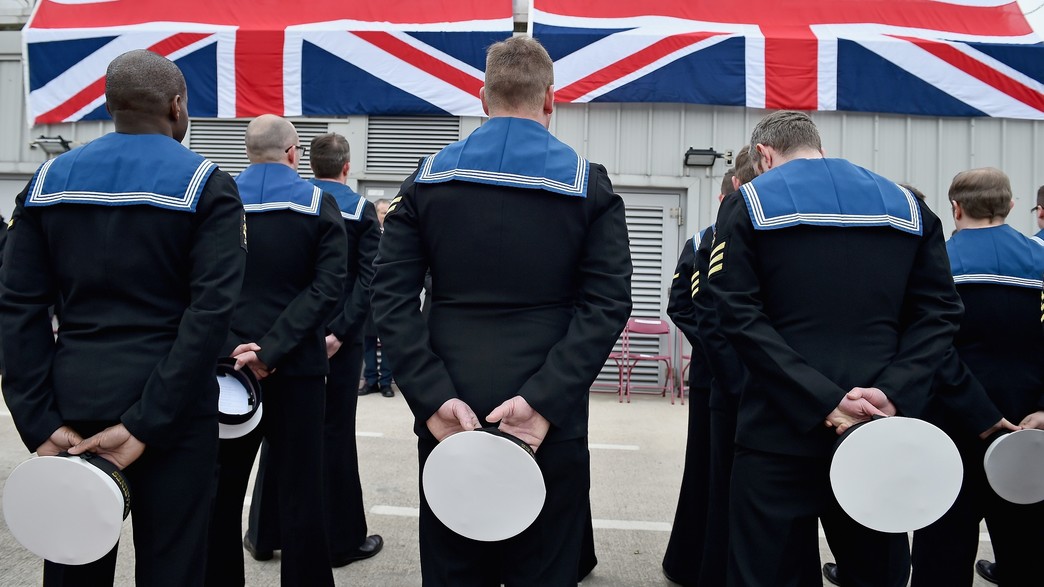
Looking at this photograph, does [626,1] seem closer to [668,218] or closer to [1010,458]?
[668,218]

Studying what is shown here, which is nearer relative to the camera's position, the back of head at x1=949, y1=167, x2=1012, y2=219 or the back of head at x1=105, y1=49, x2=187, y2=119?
the back of head at x1=105, y1=49, x2=187, y2=119

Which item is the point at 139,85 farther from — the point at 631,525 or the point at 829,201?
the point at 631,525

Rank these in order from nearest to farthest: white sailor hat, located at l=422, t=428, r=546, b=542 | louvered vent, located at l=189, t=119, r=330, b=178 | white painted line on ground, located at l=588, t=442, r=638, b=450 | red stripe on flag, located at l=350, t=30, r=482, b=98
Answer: white sailor hat, located at l=422, t=428, r=546, b=542
white painted line on ground, located at l=588, t=442, r=638, b=450
red stripe on flag, located at l=350, t=30, r=482, b=98
louvered vent, located at l=189, t=119, r=330, b=178

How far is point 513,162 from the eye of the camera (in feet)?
5.96

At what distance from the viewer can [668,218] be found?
8.35 meters

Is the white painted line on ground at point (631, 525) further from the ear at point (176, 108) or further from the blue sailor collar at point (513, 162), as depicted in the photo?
the ear at point (176, 108)

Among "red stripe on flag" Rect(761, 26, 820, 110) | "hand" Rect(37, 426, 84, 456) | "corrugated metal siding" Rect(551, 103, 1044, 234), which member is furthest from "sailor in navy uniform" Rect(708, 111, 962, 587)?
"corrugated metal siding" Rect(551, 103, 1044, 234)

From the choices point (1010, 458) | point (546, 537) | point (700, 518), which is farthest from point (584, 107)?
point (546, 537)

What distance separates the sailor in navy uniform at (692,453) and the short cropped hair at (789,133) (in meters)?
0.89

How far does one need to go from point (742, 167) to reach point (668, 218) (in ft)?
17.4

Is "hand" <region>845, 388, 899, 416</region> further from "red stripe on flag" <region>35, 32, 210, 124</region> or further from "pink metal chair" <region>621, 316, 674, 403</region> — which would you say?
"red stripe on flag" <region>35, 32, 210, 124</region>

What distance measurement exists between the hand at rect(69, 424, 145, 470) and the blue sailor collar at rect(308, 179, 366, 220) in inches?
69.3

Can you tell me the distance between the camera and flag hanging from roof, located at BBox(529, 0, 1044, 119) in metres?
7.49

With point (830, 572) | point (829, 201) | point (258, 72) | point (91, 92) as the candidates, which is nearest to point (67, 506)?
point (829, 201)
